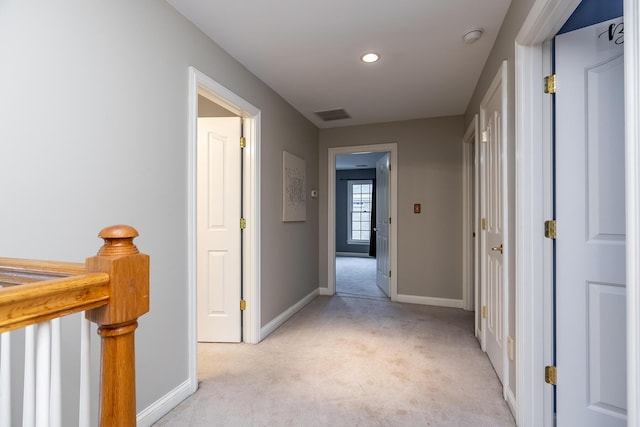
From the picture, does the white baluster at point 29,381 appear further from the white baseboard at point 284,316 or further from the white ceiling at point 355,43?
the white baseboard at point 284,316

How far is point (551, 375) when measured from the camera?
1.57 m

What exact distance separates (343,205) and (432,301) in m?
5.11

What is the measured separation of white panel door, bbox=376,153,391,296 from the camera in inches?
175

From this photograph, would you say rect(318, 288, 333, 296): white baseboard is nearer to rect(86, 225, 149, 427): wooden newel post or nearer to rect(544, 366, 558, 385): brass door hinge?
rect(544, 366, 558, 385): brass door hinge

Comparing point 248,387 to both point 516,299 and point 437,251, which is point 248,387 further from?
point 437,251

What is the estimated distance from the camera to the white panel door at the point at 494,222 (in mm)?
2055

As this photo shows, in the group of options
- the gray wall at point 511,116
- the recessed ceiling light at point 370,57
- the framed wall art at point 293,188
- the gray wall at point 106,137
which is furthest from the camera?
the framed wall art at point 293,188

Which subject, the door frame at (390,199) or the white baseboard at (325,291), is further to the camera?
the white baseboard at (325,291)

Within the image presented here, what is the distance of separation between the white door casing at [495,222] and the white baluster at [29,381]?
83.5 inches

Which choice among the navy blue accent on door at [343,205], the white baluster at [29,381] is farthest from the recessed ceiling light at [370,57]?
the navy blue accent on door at [343,205]

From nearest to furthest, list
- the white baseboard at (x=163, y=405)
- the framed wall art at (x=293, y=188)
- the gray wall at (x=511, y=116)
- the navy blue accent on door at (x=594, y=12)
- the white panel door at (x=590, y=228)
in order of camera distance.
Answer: the white panel door at (x=590, y=228) < the navy blue accent on door at (x=594, y=12) < the white baseboard at (x=163, y=405) < the gray wall at (x=511, y=116) < the framed wall art at (x=293, y=188)

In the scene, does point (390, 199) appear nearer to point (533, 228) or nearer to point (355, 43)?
point (355, 43)

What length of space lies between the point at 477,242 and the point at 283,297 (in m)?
1.97

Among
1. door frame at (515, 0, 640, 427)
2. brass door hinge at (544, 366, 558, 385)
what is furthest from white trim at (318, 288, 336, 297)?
brass door hinge at (544, 366, 558, 385)
